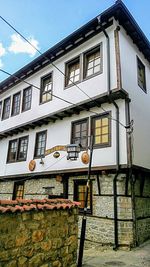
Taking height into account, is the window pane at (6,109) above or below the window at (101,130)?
above

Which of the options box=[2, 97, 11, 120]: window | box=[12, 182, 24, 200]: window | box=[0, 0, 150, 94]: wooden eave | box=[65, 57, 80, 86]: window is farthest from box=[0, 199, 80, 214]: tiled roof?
box=[2, 97, 11, 120]: window

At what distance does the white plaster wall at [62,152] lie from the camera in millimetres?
8438

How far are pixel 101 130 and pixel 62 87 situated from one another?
3187 mm

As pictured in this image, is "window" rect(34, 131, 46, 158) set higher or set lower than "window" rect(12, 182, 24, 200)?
higher

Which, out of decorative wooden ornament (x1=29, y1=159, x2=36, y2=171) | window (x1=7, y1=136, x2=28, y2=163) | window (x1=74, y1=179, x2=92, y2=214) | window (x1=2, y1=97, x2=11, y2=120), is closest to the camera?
window (x1=74, y1=179, x2=92, y2=214)

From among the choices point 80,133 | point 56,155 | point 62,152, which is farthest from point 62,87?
point 56,155

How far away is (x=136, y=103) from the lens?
9.77 meters

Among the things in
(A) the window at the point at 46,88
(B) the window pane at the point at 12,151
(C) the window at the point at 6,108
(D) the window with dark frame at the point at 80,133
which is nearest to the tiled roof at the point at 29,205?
(D) the window with dark frame at the point at 80,133

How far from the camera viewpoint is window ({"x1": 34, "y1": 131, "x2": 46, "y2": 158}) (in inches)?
451

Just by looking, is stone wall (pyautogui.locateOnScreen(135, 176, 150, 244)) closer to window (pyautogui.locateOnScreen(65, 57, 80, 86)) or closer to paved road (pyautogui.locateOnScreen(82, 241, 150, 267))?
paved road (pyautogui.locateOnScreen(82, 241, 150, 267))

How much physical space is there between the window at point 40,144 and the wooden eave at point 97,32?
12.1 feet

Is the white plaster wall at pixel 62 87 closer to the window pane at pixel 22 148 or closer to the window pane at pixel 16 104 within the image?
the window pane at pixel 16 104

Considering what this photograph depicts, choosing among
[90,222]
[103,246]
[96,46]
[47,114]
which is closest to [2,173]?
[47,114]

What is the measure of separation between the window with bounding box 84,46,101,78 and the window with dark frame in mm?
2108
